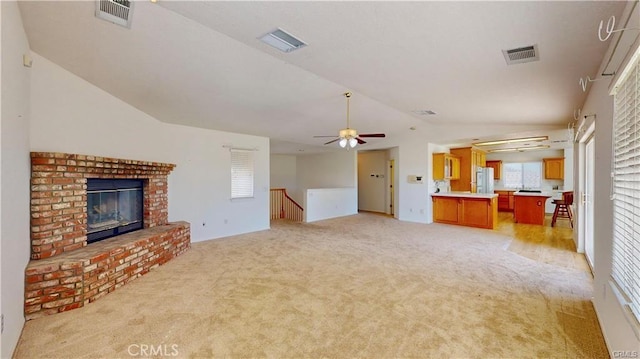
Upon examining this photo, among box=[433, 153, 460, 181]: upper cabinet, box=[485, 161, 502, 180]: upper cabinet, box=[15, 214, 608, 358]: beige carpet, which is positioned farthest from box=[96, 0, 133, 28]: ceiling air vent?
box=[485, 161, 502, 180]: upper cabinet

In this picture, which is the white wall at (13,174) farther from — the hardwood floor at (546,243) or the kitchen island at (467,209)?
the kitchen island at (467,209)

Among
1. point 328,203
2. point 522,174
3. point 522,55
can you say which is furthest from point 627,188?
point 522,174

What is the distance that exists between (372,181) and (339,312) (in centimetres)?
827

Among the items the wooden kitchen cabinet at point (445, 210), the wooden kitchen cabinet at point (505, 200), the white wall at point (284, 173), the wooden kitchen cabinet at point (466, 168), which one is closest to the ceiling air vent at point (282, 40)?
the wooden kitchen cabinet at point (445, 210)

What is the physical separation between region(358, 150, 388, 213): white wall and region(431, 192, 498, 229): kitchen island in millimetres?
2544

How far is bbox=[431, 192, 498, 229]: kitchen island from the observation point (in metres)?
6.93

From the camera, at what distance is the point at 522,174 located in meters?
9.95

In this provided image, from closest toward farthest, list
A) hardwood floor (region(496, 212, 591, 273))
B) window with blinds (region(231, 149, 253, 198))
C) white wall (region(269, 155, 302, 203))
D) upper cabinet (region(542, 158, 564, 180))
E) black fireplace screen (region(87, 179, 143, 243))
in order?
black fireplace screen (region(87, 179, 143, 243)) → hardwood floor (region(496, 212, 591, 273)) → window with blinds (region(231, 149, 253, 198)) → upper cabinet (region(542, 158, 564, 180)) → white wall (region(269, 155, 302, 203))

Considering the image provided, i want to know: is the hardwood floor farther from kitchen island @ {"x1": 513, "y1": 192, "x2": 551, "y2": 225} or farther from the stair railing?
the stair railing

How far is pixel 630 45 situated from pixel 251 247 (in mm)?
5321

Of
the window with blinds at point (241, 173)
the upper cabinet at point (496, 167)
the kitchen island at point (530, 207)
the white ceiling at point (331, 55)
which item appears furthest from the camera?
the upper cabinet at point (496, 167)

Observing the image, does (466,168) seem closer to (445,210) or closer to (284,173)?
(445,210)

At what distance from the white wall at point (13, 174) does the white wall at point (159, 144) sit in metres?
0.41

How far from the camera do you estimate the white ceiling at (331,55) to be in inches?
81.7
